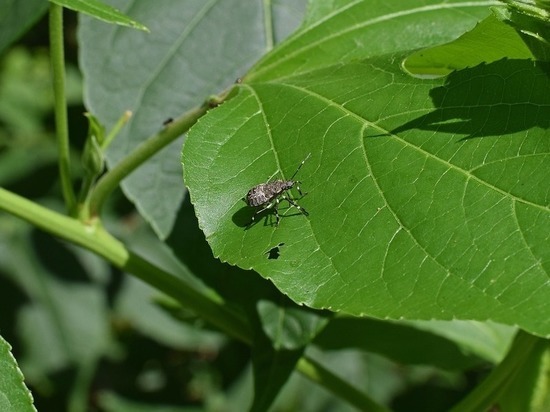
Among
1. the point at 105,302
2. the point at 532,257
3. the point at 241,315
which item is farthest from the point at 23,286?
the point at 532,257

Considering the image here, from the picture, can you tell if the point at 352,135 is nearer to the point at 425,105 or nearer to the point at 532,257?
the point at 425,105

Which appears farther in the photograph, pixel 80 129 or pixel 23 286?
pixel 80 129

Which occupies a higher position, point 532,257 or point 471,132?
point 471,132

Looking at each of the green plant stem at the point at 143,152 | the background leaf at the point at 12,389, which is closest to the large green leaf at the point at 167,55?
the green plant stem at the point at 143,152

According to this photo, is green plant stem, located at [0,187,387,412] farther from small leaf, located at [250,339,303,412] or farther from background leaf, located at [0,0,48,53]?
background leaf, located at [0,0,48,53]

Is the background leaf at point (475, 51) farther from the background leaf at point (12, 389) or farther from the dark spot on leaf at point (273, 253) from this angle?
the background leaf at point (12, 389)

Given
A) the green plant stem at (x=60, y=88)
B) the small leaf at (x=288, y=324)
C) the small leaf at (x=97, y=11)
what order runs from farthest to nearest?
the small leaf at (x=288, y=324) → the green plant stem at (x=60, y=88) → the small leaf at (x=97, y=11)

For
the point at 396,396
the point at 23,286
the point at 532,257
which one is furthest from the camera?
the point at 396,396

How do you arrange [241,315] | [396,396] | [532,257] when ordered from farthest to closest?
[396,396], [241,315], [532,257]
